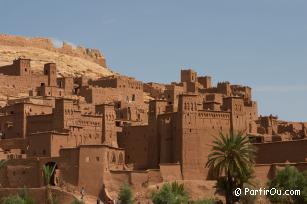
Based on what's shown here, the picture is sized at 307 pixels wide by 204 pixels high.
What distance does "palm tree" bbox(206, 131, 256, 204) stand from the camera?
2034 inches

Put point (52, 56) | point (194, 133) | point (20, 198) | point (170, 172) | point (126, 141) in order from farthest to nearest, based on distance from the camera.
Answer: point (52, 56)
point (126, 141)
point (194, 133)
point (170, 172)
point (20, 198)

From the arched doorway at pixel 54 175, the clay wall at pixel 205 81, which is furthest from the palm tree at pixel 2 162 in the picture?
the clay wall at pixel 205 81

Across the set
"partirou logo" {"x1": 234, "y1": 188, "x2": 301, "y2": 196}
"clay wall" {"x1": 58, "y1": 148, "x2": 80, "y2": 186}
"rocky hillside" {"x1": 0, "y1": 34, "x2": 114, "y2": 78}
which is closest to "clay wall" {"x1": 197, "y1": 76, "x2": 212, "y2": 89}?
"rocky hillside" {"x1": 0, "y1": 34, "x2": 114, "y2": 78}

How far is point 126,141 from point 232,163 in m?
11.9

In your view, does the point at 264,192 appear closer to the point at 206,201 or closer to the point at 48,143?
the point at 206,201

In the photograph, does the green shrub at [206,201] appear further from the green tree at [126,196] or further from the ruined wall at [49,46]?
the ruined wall at [49,46]

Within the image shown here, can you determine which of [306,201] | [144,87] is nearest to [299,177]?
[306,201]

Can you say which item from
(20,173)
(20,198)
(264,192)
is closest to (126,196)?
(20,198)

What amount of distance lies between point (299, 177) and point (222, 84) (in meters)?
23.1

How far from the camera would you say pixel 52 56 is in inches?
3568

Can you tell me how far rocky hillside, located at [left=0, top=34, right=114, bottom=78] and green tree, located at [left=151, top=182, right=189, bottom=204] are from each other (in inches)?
1250

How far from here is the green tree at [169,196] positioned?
5078cm

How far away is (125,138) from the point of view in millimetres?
62000

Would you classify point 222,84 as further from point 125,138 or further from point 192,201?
point 192,201
